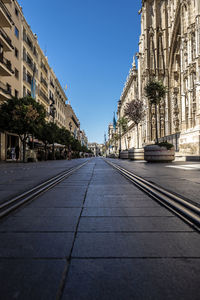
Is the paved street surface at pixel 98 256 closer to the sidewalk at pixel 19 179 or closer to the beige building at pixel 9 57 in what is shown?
the sidewalk at pixel 19 179

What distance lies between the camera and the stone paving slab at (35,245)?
1.50m

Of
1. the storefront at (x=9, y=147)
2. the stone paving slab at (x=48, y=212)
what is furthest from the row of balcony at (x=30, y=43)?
the stone paving slab at (x=48, y=212)

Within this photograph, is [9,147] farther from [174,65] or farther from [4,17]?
[174,65]

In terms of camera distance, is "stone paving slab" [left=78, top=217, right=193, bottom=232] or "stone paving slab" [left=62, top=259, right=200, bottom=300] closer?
"stone paving slab" [left=62, top=259, right=200, bottom=300]

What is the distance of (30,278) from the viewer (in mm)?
1201

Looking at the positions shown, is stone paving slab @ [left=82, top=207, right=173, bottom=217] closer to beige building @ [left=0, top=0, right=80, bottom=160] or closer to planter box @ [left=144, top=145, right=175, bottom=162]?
planter box @ [left=144, top=145, right=175, bottom=162]

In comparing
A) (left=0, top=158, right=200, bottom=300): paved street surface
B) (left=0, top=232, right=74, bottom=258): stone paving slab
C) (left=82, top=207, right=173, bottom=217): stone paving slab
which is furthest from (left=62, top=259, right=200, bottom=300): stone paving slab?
(left=82, top=207, right=173, bottom=217): stone paving slab

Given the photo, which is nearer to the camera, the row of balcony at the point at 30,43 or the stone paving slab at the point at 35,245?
the stone paving slab at the point at 35,245

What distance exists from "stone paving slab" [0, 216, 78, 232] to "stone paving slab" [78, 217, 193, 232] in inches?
5.1

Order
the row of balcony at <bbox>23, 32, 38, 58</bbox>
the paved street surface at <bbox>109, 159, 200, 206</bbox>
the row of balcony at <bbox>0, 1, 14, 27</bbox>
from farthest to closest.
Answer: the row of balcony at <bbox>23, 32, 38, 58</bbox>
the row of balcony at <bbox>0, 1, 14, 27</bbox>
the paved street surface at <bbox>109, 159, 200, 206</bbox>

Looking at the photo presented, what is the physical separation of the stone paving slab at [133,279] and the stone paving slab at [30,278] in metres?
0.08

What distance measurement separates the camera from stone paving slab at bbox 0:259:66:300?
1.06 meters

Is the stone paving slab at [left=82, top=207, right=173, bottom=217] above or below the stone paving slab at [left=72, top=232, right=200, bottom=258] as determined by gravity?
below

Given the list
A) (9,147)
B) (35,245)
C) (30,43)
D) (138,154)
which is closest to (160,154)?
(138,154)
